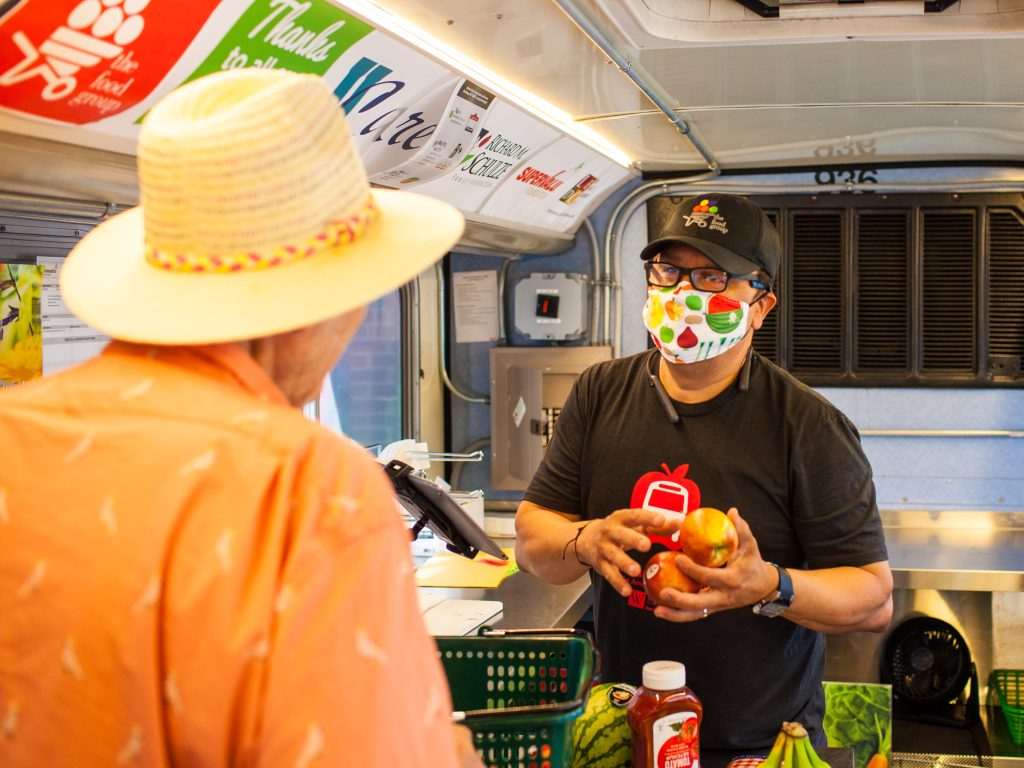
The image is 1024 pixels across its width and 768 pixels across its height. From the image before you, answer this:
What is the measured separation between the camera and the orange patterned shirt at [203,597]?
730mm

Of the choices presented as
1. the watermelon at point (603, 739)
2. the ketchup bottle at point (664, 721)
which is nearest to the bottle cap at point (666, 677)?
the ketchup bottle at point (664, 721)

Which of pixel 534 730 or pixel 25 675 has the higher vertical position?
pixel 25 675

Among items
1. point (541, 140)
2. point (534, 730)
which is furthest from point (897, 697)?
point (534, 730)

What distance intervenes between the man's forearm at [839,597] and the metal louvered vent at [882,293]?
10.0 feet

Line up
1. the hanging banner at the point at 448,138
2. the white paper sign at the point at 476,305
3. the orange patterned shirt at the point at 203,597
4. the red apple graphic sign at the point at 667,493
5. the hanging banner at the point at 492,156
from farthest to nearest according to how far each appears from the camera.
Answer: the white paper sign at the point at 476,305 < the hanging banner at the point at 492,156 < the hanging banner at the point at 448,138 < the red apple graphic sign at the point at 667,493 < the orange patterned shirt at the point at 203,597

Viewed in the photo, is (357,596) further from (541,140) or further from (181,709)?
(541,140)

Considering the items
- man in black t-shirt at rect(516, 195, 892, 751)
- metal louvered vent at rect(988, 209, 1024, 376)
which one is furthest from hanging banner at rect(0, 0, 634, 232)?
metal louvered vent at rect(988, 209, 1024, 376)

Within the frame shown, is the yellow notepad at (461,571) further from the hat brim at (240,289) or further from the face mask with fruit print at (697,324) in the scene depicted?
the hat brim at (240,289)

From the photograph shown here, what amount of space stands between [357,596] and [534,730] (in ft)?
2.34

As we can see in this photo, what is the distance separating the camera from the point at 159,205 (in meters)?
0.90

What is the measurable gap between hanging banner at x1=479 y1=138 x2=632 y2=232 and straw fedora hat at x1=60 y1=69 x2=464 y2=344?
9.46 feet

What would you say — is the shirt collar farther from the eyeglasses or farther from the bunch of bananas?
the eyeglasses

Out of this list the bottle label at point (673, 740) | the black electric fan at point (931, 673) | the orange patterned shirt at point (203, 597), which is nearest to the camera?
the orange patterned shirt at point (203, 597)

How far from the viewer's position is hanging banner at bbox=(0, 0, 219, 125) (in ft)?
5.27
